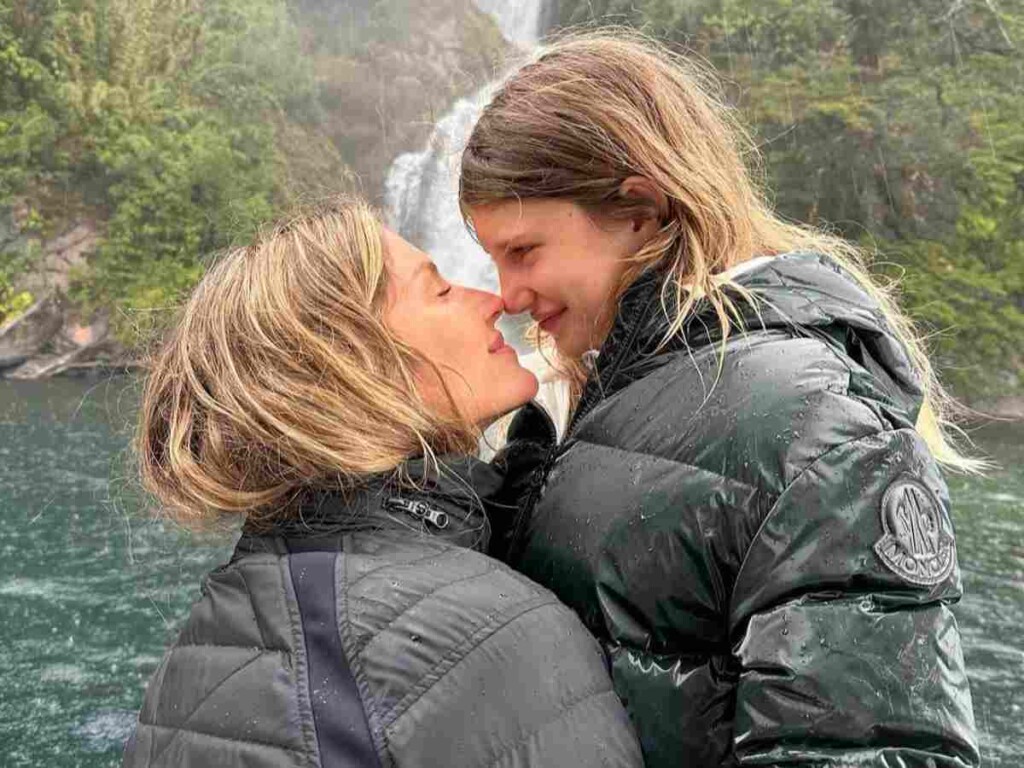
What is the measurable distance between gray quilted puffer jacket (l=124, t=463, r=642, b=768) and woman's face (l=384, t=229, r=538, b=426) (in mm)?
289

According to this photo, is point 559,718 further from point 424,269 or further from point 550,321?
point 550,321

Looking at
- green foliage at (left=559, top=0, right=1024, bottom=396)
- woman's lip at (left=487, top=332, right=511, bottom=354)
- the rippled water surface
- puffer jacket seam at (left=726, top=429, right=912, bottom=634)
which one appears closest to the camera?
puffer jacket seam at (left=726, top=429, right=912, bottom=634)

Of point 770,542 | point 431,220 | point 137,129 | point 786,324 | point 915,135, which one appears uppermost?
point 786,324

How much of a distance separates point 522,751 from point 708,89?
1.21 meters

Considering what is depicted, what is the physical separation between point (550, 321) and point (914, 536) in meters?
0.77

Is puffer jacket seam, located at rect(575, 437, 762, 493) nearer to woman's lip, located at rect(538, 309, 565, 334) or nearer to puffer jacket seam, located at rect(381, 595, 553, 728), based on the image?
puffer jacket seam, located at rect(381, 595, 553, 728)

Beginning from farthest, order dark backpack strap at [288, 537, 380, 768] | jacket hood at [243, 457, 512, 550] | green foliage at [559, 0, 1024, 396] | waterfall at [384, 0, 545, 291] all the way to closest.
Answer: waterfall at [384, 0, 545, 291] < green foliage at [559, 0, 1024, 396] < jacket hood at [243, 457, 512, 550] < dark backpack strap at [288, 537, 380, 768]

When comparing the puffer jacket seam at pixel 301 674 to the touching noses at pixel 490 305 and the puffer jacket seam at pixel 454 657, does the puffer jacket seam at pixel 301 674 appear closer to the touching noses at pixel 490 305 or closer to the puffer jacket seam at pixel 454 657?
the puffer jacket seam at pixel 454 657

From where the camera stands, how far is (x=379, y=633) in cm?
97

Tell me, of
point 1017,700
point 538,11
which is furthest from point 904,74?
point 1017,700

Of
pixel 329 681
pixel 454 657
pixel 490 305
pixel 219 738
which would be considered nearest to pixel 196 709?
pixel 219 738

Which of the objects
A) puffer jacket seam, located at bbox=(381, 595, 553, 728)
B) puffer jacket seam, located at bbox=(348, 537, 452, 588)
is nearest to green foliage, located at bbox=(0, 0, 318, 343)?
puffer jacket seam, located at bbox=(348, 537, 452, 588)

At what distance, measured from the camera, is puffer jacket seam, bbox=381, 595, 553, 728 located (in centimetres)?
94

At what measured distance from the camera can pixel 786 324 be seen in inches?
48.4
